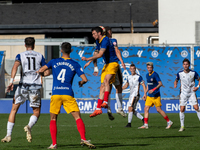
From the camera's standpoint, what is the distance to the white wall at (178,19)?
25.2m

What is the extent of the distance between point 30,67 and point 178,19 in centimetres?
1761

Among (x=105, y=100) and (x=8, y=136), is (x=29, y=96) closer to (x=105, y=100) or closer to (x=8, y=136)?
(x=8, y=136)

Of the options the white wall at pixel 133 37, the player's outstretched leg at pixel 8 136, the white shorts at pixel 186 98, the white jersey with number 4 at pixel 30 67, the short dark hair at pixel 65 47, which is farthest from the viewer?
the white wall at pixel 133 37

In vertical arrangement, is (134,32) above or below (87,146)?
above

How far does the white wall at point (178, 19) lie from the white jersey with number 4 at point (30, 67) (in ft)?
55.0

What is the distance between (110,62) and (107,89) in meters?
0.66

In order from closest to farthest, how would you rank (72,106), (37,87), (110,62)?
(72,106) → (37,87) → (110,62)

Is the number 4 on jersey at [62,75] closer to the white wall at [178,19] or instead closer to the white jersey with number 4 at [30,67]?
the white jersey with number 4 at [30,67]

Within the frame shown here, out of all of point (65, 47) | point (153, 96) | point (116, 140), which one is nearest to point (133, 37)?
point (153, 96)

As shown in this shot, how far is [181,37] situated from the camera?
2519 cm

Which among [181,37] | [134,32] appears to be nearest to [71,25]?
[134,32]

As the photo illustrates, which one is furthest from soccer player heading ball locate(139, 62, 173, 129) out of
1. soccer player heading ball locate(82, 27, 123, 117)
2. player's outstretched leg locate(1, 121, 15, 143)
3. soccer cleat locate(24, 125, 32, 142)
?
soccer cleat locate(24, 125, 32, 142)

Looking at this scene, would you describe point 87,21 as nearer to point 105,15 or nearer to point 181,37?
point 105,15

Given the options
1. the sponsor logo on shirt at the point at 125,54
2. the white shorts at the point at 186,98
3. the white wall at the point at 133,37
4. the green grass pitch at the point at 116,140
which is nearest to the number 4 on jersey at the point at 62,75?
the green grass pitch at the point at 116,140
